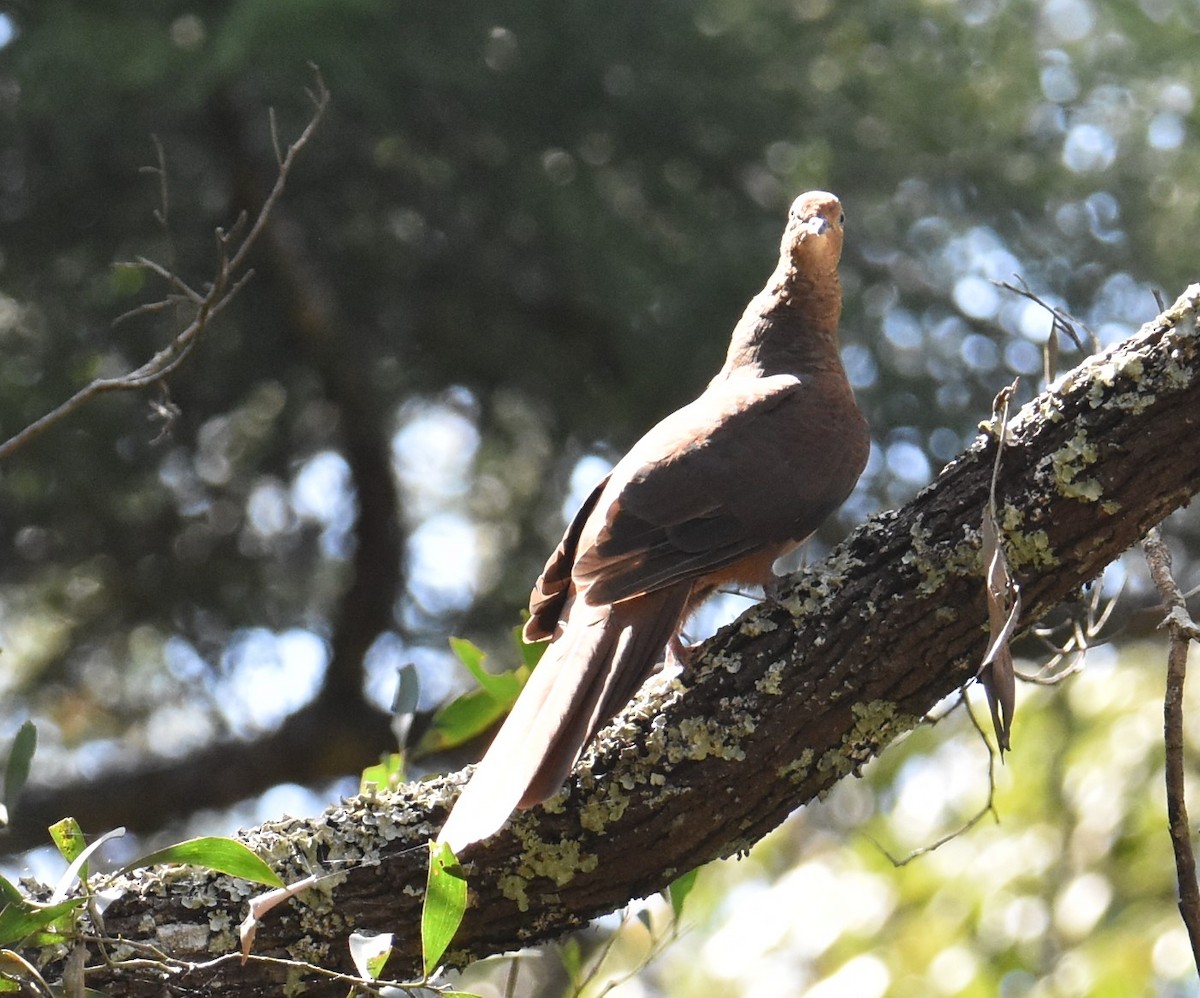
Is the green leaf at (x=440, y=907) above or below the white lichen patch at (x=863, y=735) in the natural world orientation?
above

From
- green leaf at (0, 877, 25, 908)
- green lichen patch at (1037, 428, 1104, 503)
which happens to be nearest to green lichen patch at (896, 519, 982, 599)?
green lichen patch at (1037, 428, 1104, 503)

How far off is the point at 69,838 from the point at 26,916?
13cm

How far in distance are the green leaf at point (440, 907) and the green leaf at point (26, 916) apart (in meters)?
0.37

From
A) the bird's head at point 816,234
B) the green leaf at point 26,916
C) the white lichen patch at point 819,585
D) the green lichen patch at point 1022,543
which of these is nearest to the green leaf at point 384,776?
the green leaf at point 26,916

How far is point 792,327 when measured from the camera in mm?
2523

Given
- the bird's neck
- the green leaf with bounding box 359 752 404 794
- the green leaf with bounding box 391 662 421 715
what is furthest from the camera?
the bird's neck

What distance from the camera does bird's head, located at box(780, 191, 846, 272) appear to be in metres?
2.53

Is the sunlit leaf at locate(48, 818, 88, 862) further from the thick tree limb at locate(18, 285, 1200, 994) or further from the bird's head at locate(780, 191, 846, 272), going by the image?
the bird's head at locate(780, 191, 846, 272)

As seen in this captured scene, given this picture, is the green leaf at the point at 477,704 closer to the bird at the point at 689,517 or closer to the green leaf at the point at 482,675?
the green leaf at the point at 482,675

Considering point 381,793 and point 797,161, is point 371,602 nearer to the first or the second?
point 797,161

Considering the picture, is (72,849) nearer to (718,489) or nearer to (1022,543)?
(718,489)

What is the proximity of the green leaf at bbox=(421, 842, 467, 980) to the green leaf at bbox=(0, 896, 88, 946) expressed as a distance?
1.23 feet

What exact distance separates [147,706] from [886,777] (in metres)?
2.27

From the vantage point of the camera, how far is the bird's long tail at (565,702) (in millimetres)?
1705
